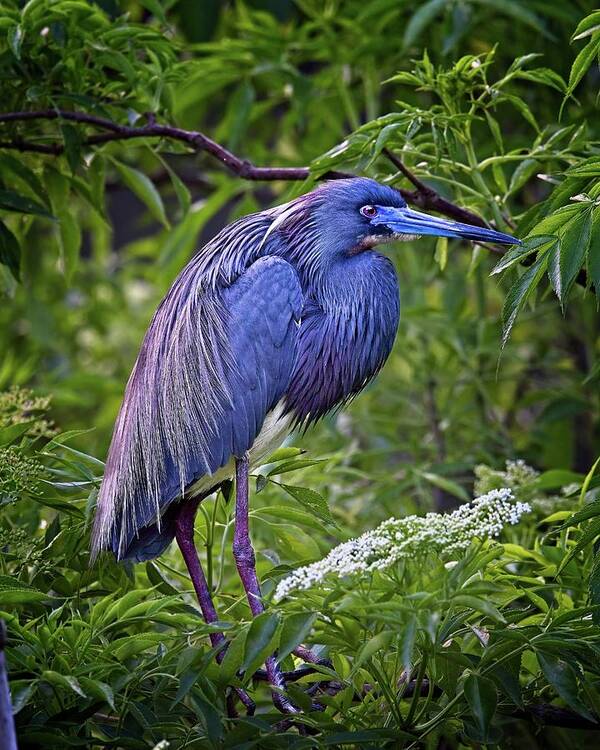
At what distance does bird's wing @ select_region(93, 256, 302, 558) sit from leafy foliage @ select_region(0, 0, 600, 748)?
0.09 metres

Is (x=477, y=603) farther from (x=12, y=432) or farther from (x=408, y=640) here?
(x=12, y=432)

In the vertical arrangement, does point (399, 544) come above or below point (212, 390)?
below

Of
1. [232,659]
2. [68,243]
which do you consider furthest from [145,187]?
[232,659]

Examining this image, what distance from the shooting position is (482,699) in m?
1.38

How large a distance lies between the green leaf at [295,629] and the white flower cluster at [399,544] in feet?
0.10

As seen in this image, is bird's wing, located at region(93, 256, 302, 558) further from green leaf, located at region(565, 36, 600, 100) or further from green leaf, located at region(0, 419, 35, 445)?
green leaf, located at region(565, 36, 600, 100)

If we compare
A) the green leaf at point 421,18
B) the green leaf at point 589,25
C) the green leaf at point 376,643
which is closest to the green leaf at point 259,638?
the green leaf at point 376,643

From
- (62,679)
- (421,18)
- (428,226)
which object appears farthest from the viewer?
(421,18)

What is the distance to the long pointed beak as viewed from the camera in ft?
5.64

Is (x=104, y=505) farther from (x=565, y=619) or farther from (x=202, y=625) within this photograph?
(x=565, y=619)

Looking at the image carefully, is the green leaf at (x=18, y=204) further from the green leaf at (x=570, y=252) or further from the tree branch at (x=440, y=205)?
the green leaf at (x=570, y=252)

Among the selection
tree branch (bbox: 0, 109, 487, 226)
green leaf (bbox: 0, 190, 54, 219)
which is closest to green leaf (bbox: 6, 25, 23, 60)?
tree branch (bbox: 0, 109, 487, 226)

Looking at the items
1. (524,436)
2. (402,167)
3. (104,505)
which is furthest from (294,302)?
(524,436)

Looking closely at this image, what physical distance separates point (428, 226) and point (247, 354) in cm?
37
